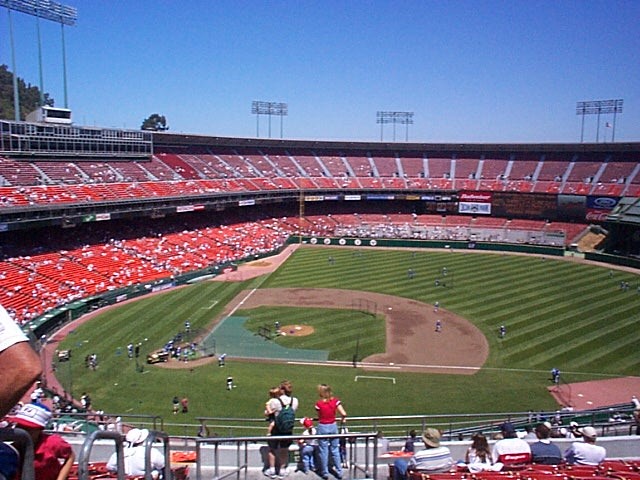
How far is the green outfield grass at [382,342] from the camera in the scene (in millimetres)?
22984

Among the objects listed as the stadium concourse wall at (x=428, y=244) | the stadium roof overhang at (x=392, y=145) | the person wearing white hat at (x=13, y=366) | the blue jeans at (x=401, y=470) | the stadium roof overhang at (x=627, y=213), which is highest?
the stadium roof overhang at (x=392, y=145)

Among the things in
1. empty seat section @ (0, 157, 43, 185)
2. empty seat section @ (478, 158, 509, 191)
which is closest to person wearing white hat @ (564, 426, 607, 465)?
empty seat section @ (0, 157, 43, 185)

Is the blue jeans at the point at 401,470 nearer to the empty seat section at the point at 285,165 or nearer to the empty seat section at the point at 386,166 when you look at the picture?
the empty seat section at the point at 285,165

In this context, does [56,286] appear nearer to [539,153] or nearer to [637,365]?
[637,365]

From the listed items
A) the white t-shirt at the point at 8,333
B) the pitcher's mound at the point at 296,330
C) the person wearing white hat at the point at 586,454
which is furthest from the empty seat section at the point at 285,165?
the white t-shirt at the point at 8,333

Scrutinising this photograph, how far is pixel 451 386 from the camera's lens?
80.9 feet

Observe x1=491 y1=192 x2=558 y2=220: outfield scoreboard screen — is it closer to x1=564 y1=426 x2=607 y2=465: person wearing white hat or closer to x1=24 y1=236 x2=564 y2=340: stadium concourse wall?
x1=24 y1=236 x2=564 y2=340: stadium concourse wall

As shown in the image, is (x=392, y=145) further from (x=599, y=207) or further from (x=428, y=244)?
(x=599, y=207)

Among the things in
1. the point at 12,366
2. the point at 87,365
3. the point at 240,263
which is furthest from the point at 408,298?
the point at 12,366

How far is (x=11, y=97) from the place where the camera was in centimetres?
10350

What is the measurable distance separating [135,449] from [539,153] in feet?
261

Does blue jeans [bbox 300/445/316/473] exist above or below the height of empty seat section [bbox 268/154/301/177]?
below

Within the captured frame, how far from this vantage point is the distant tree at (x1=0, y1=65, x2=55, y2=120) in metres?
94.2

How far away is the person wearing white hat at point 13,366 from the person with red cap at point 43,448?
1.35 metres
